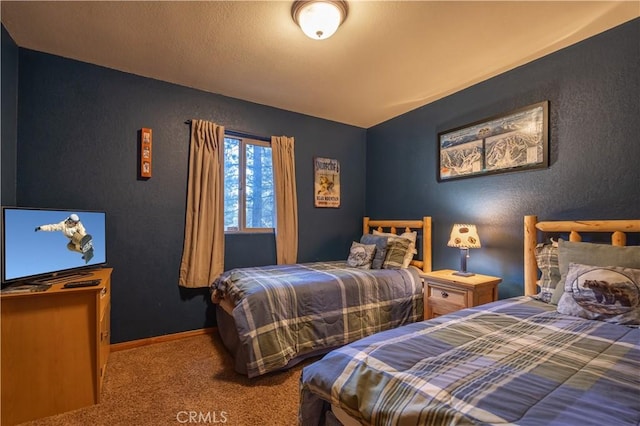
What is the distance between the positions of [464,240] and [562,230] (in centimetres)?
65

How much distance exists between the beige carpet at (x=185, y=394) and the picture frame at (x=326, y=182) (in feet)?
6.53

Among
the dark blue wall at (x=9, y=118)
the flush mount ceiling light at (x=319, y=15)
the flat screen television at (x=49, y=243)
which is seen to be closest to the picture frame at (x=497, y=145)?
the flush mount ceiling light at (x=319, y=15)

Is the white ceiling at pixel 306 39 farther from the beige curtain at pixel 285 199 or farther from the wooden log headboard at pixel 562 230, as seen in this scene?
the wooden log headboard at pixel 562 230

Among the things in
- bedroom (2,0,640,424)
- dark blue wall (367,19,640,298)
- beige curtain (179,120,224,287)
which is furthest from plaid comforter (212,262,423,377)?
dark blue wall (367,19,640,298)

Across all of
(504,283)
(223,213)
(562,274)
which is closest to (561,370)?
(562,274)

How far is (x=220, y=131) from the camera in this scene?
2.92m

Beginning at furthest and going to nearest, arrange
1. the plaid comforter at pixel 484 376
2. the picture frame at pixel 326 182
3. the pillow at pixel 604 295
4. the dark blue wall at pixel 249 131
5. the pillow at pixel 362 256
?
the picture frame at pixel 326 182 < the pillow at pixel 362 256 < the dark blue wall at pixel 249 131 < the pillow at pixel 604 295 < the plaid comforter at pixel 484 376

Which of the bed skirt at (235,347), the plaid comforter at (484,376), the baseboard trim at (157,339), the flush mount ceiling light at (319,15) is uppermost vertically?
the flush mount ceiling light at (319,15)

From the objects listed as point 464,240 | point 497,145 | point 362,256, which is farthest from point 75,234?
point 497,145

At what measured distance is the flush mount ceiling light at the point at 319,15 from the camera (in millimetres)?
1688

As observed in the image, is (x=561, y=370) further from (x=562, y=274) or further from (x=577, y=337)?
(x=562, y=274)

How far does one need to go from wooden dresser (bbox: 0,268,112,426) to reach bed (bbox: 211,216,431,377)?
2.75 feet

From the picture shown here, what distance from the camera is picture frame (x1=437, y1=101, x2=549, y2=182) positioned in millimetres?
2223

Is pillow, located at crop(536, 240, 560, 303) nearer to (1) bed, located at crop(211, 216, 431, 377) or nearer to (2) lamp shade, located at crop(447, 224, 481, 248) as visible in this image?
(2) lamp shade, located at crop(447, 224, 481, 248)
